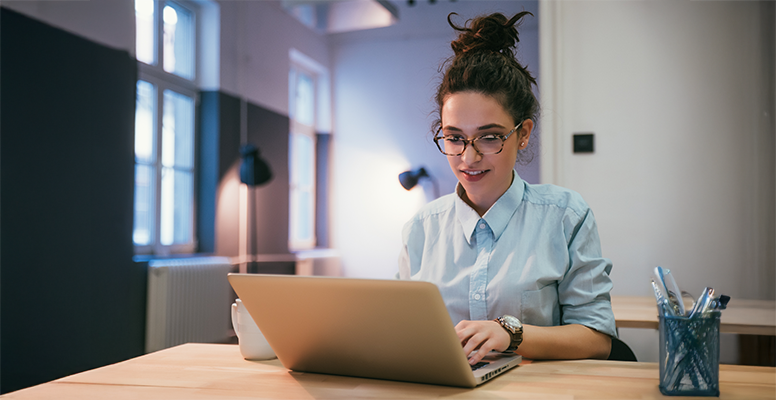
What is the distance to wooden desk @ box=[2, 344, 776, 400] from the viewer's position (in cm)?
86

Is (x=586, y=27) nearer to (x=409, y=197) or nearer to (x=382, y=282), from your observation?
(x=382, y=282)

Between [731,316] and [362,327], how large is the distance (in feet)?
5.49

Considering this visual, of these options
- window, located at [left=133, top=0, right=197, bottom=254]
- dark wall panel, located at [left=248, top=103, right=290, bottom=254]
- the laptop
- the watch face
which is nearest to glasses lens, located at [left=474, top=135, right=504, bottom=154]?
the watch face

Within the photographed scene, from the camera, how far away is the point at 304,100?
7.38 m

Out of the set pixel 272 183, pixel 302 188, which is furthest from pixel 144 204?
pixel 302 188

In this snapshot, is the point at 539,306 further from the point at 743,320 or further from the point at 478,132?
the point at 743,320

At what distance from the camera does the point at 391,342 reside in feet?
2.86

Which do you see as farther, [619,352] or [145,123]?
[145,123]

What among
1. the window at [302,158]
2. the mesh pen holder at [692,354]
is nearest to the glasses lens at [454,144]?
the mesh pen holder at [692,354]

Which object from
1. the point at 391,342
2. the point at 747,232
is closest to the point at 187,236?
the point at 747,232

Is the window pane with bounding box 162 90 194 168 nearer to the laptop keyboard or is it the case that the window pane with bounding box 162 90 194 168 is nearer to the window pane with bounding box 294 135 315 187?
the window pane with bounding box 294 135 315 187

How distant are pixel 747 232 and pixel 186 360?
99.3 inches

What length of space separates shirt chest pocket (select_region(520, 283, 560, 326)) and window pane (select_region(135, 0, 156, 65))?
3940 millimetres

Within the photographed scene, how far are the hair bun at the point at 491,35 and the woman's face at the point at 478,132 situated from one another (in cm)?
15
